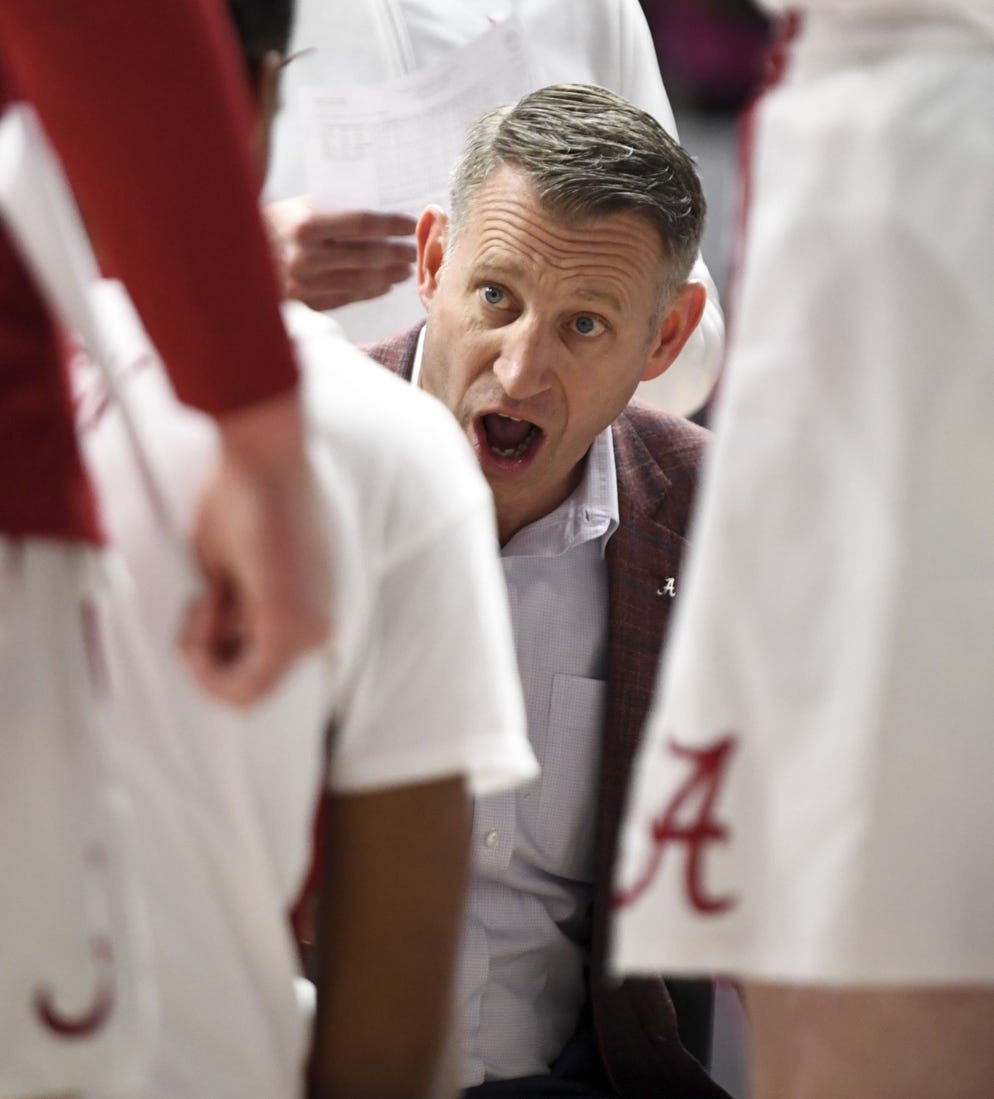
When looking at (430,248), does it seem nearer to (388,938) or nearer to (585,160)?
(585,160)

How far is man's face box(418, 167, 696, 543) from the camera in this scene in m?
2.29

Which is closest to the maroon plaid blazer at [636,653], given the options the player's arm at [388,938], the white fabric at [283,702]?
the player's arm at [388,938]

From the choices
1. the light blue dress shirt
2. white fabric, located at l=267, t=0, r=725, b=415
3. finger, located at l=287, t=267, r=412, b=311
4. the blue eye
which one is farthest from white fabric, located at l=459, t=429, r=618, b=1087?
white fabric, located at l=267, t=0, r=725, b=415

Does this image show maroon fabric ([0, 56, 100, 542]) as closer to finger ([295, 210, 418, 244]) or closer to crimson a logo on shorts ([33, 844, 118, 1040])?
crimson a logo on shorts ([33, 844, 118, 1040])

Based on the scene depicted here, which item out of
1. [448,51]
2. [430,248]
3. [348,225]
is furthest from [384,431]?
[448,51]

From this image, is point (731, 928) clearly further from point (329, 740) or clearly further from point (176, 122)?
point (176, 122)

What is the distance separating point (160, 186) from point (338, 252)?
1.33m

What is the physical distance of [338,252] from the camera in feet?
7.21

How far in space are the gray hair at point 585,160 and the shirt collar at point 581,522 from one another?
0.94ft

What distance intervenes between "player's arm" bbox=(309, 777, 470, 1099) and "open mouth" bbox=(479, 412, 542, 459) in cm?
113

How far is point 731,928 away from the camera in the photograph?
1.10 m

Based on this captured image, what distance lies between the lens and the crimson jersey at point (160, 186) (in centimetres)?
86

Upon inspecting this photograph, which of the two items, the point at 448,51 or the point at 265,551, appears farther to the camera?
the point at 448,51

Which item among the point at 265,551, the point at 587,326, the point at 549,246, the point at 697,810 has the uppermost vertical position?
the point at 265,551
